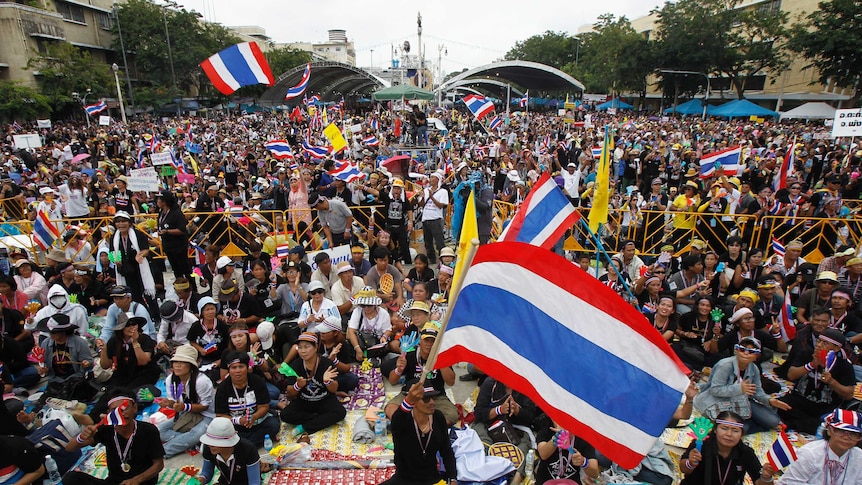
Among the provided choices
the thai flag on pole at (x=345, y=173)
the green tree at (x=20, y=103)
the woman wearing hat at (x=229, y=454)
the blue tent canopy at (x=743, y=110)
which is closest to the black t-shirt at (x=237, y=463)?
the woman wearing hat at (x=229, y=454)

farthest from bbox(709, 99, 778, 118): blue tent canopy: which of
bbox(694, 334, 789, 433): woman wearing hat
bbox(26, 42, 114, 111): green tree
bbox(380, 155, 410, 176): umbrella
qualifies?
bbox(26, 42, 114, 111): green tree

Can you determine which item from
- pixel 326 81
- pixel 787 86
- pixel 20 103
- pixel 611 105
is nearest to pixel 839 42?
pixel 787 86

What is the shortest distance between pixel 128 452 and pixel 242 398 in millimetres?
1078

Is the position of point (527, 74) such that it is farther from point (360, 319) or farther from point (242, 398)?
point (242, 398)

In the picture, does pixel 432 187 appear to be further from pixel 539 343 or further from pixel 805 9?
pixel 805 9

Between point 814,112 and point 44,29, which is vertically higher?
point 44,29

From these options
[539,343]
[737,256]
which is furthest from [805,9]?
[539,343]

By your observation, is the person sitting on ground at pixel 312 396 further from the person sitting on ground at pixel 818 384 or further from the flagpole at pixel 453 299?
the person sitting on ground at pixel 818 384

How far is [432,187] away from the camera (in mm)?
10266

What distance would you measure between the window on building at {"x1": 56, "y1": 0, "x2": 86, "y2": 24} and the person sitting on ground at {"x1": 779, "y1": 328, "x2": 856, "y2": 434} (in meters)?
71.5

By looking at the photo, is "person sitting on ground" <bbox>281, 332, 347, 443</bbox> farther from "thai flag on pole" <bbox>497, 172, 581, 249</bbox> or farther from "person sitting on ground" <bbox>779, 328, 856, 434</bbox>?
"person sitting on ground" <bbox>779, 328, 856, 434</bbox>

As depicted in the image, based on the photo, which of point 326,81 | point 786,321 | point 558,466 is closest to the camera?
point 558,466

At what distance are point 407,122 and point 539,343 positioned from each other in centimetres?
2732

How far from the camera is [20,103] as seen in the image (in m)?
38.3
